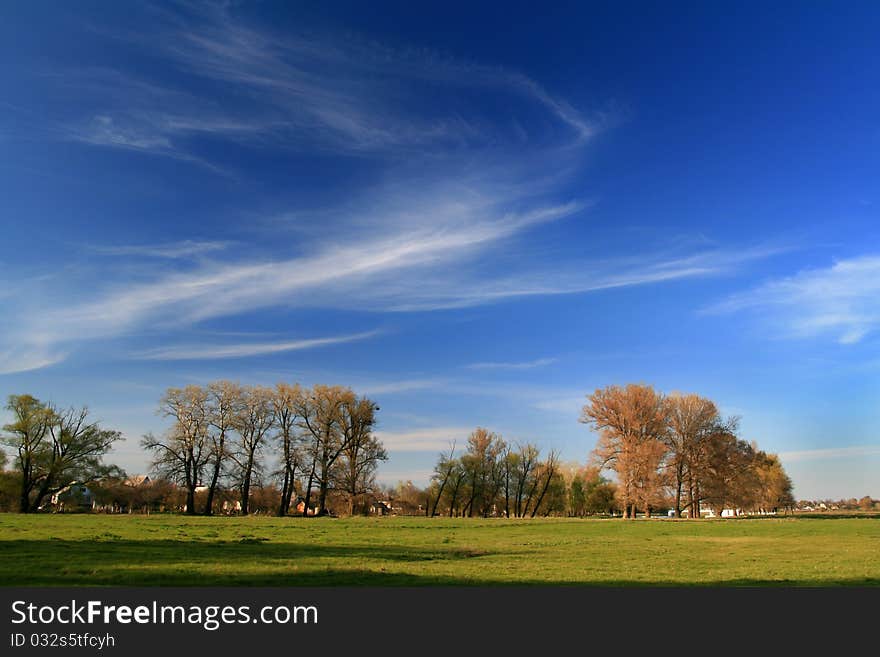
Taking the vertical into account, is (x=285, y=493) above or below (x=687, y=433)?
below

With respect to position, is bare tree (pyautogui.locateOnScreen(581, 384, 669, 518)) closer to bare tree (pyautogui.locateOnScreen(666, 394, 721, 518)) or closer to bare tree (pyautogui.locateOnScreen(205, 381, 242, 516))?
bare tree (pyautogui.locateOnScreen(666, 394, 721, 518))

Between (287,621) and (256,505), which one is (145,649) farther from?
(256,505)

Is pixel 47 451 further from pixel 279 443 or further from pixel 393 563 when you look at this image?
pixel 393 563

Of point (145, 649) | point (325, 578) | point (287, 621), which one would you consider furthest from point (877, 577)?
point (145, 649)

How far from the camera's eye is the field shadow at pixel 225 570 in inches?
595

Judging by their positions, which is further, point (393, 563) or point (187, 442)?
point (187, 442)

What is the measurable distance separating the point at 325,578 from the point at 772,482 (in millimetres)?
120026

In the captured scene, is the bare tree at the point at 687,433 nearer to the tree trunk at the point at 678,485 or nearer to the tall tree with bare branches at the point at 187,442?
the tree trunk at the point at 678,485

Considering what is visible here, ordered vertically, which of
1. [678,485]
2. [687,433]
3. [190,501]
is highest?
[687,433]

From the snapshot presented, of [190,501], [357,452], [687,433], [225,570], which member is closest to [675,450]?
[687,433]

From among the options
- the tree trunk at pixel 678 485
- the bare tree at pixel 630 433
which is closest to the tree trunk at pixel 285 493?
the bare tree at pixel 630 433

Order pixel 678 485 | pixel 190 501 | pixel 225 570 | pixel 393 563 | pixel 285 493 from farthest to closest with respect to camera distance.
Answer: pixel 678 485 → pixel 285 493 → pixel 190 501 → pixel 393 563 → pixel 225 570

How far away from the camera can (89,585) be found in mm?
13906

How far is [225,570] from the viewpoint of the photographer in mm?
17016
